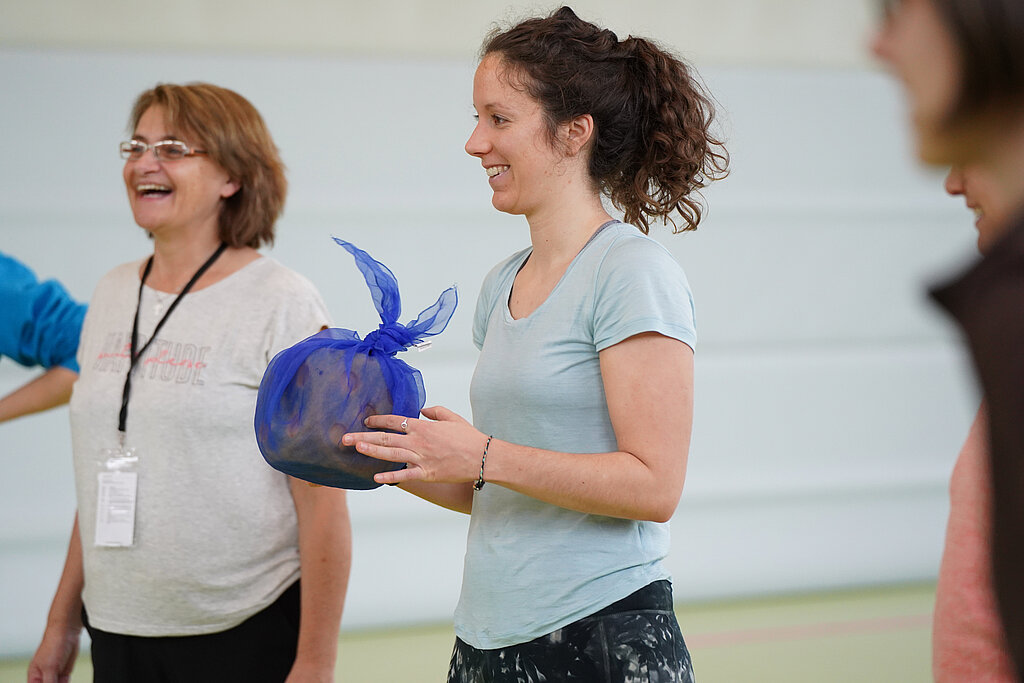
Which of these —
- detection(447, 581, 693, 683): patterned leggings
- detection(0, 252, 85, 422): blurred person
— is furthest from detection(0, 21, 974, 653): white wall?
detection(447, 581, 693, 683): patterned leggings

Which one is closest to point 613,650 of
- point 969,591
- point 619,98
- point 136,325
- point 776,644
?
point 969,591

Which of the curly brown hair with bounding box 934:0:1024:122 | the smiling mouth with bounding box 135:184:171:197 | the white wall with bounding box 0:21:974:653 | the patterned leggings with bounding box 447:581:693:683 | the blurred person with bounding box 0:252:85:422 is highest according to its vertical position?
the white wall with bounding box 0:21:974:653

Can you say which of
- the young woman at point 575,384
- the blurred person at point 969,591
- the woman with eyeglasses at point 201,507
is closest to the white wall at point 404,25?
the woman with eyeglasses at point 201,507

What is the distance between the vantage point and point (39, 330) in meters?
2.27

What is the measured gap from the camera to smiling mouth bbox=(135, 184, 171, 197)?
1891 mm

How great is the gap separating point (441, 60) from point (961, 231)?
2455 mm

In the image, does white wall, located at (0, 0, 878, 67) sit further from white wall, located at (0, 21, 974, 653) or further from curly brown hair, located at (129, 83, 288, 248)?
curly brown hair, located at (129, 83, 288, 248)

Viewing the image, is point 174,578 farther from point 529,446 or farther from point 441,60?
point 441,60

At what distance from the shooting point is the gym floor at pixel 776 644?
3424mm

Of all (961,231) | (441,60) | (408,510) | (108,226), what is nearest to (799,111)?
(961,231)

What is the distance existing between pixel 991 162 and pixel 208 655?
148 centimetres

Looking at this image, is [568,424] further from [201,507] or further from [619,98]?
[201,507]

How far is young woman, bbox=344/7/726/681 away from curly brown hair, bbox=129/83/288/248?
2.21ft

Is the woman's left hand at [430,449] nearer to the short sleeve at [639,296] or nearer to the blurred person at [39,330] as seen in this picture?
the short sleeve at [639,296]
